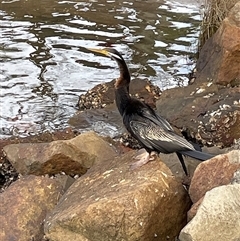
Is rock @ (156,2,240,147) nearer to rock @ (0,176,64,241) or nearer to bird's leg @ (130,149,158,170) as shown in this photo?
bird's leg @ (130,149,158,170)

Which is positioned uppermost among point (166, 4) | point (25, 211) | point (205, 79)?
point (25, 211)

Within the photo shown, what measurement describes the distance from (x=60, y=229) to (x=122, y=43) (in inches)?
257

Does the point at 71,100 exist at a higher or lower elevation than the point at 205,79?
lower

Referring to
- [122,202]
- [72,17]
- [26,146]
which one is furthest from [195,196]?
[72,17]

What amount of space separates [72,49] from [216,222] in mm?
6696

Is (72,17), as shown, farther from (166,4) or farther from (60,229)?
(60,229)

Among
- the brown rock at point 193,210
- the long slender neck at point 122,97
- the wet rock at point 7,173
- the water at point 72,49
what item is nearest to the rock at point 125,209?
the brown rock at point 193,210

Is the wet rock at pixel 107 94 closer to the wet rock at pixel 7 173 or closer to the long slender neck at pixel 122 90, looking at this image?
the wet rock at pixel 7 173

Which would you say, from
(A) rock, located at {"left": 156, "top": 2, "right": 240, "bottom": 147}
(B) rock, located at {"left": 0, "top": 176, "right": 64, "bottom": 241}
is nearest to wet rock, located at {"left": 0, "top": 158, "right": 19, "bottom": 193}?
(B) rock, located at {"left": 0, "top": 176, "right": 64, "bottom": 241}

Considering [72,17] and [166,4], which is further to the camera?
[166,4]

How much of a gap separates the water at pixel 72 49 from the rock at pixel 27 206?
2391 mm

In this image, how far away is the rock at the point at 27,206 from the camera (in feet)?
14.5

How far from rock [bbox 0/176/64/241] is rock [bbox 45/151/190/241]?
12.0 inches

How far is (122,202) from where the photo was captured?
3818 millimetres
